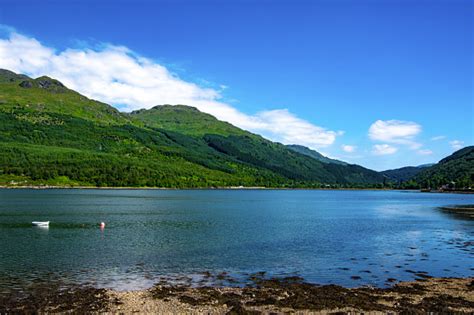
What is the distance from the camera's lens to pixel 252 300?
3262cm

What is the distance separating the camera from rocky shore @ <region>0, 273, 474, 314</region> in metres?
29.8

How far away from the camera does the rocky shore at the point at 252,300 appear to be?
29.8m

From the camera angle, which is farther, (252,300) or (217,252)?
(217,252)

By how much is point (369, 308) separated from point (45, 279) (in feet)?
97.3

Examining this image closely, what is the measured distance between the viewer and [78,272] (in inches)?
1692

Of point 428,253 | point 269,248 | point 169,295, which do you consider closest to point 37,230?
point 269,248

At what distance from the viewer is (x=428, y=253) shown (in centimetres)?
5791

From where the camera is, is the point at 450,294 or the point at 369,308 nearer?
the point at 369,308

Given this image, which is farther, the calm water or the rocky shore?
the calm water

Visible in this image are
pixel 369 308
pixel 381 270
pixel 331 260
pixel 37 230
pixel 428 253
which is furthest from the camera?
pixel 37 230

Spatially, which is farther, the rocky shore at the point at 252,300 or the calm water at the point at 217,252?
the calm water at the point at 217,252

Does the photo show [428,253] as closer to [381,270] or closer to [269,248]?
[381,270]

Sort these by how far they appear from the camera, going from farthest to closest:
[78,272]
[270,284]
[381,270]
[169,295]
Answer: [381,270], [78,272], [270,284], [169,295]

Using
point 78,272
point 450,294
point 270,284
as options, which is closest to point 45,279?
point 78,272
